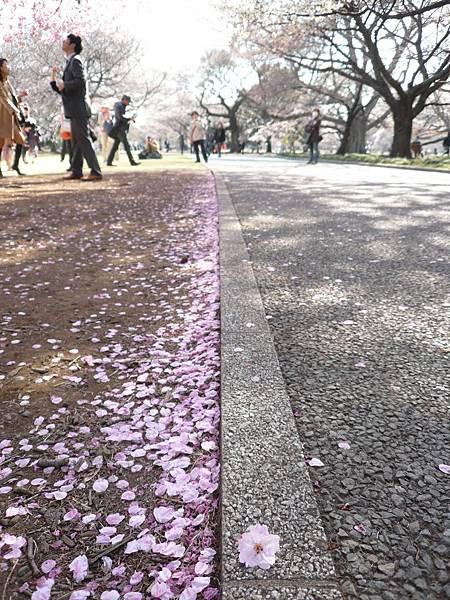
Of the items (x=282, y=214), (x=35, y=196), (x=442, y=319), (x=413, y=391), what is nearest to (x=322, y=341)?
(x=413, y=391)

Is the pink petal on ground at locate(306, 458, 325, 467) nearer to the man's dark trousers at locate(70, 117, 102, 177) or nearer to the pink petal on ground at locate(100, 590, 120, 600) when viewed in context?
the pink petal on ground at locate(100, 590, 120, 600)

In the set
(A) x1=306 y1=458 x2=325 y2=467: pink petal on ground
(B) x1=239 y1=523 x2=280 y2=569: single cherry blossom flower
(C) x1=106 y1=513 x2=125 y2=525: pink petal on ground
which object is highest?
(B) x1=239 y1=523 x2=280 y2=569: single cherry blossom flower

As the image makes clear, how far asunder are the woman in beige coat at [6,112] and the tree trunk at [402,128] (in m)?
19.3

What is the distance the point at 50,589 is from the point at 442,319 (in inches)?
96.3

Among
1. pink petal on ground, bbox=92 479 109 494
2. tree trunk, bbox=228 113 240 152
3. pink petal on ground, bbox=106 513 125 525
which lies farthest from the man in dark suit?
tree trunk, bbox=228 113 240 152

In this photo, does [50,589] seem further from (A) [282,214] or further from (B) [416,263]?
(A) [282,214]

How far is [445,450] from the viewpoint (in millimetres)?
1632

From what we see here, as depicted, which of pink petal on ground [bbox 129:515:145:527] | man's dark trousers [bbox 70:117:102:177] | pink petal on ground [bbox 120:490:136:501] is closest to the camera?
pink petal on ground [bbox 129:515:145:527]

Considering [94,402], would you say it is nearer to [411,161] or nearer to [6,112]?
[6,112]

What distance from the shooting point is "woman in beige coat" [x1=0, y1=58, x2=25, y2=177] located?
30.3 ft

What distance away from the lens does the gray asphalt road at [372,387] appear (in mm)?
1257

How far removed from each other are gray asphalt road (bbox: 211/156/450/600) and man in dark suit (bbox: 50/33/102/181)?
19.8 feet

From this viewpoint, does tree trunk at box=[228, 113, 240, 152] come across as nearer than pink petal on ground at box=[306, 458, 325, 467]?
No

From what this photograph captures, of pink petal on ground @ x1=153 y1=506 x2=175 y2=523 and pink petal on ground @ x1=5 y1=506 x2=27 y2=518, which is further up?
pink petal on ground @ x1=153 y1=506 x2=175 y2=523
